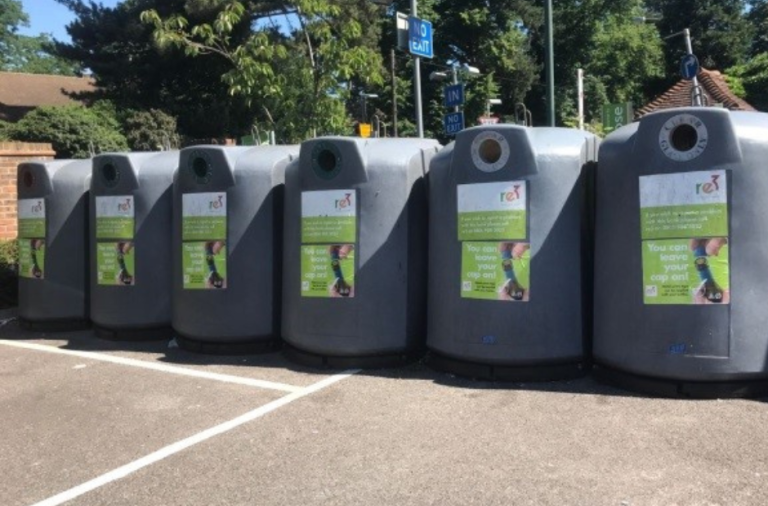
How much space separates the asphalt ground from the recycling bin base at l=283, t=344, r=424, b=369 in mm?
83

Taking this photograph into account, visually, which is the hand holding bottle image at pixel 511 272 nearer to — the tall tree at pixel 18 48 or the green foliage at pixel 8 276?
the green foliage at pixel 8 276

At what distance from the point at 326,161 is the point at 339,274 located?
83 cm

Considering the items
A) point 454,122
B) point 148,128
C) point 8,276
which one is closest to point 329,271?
point 8,276

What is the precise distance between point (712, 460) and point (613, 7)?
46.6 meters

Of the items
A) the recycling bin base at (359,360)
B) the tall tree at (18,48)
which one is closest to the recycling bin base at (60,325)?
the recycling bin base at (359,360)

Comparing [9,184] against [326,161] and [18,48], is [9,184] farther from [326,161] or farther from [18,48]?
[18,48]

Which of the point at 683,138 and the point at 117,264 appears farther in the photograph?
the point at 117,264

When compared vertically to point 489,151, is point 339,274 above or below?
below

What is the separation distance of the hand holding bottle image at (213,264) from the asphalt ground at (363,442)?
2.46 ft

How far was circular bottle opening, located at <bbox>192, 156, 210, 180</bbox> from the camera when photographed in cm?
576

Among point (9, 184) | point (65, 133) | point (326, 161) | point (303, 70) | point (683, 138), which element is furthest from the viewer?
point (65, 133)

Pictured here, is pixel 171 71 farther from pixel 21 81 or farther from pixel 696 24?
pixel 696 24

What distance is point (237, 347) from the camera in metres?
5.73

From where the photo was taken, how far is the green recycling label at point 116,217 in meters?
6.26
